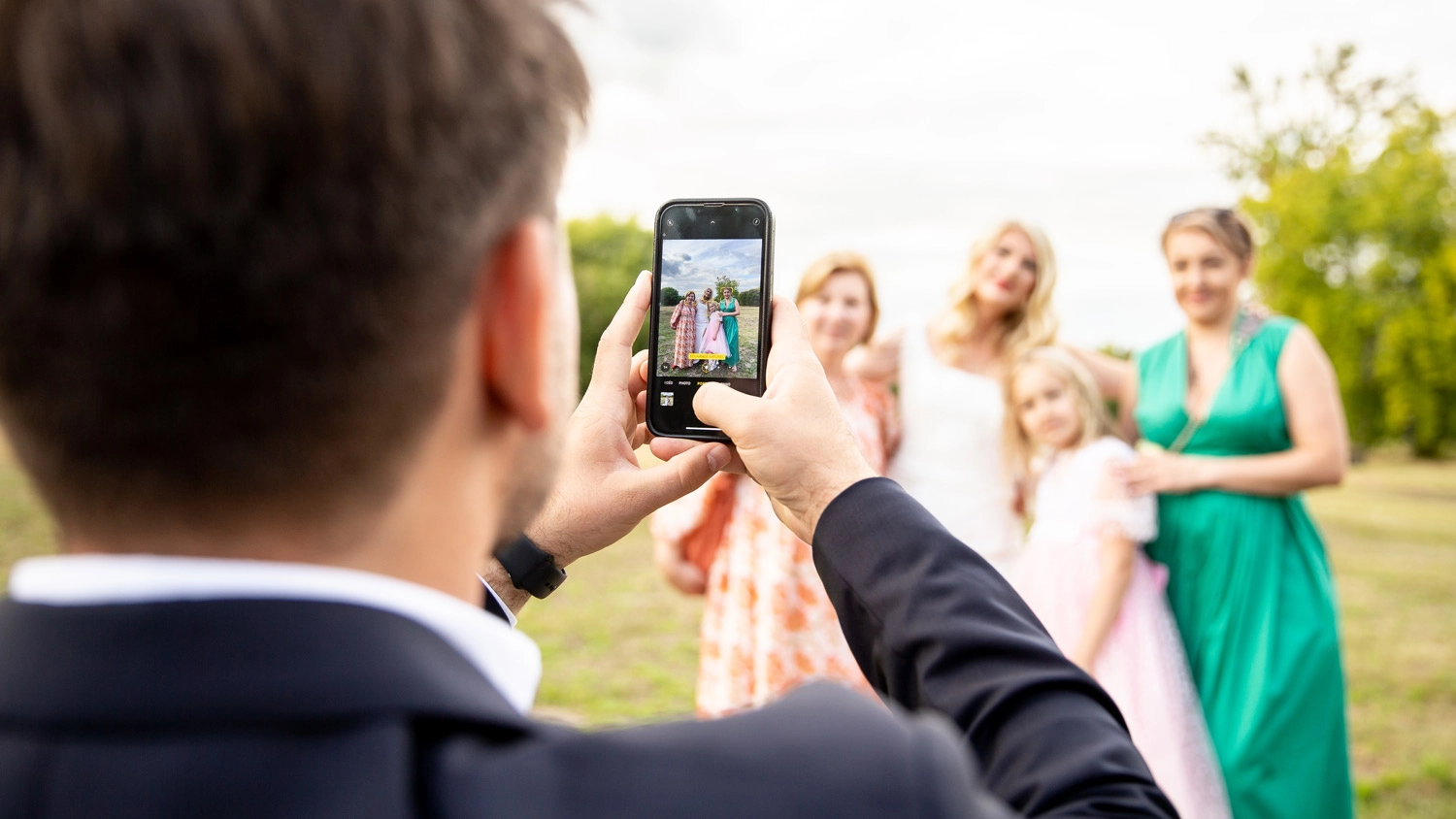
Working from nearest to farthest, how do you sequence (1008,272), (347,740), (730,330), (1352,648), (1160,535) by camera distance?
(347,740) < (730,330) < (1160,535) < (1008,272) < (1352,648)

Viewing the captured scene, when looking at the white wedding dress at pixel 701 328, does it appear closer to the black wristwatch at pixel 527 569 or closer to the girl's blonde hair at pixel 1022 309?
the black wristwatch at pixel 527 569

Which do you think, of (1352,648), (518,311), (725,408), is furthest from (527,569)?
(1352,648)

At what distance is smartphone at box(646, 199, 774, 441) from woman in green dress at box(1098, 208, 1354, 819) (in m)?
2.55

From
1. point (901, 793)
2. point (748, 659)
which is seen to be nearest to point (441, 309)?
point (901, 793)

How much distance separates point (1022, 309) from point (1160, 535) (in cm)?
119

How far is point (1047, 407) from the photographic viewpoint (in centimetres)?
412

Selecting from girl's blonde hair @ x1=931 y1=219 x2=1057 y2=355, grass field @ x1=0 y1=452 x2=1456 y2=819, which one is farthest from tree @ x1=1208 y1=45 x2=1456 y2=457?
girl's blonde hair @ x1=931 y1=219 x2=1057 y2=355

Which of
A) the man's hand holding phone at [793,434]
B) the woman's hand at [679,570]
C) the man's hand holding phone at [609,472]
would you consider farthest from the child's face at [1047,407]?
the man's hand holding phone at [793,434]

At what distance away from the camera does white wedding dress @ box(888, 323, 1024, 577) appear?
4.33 metres

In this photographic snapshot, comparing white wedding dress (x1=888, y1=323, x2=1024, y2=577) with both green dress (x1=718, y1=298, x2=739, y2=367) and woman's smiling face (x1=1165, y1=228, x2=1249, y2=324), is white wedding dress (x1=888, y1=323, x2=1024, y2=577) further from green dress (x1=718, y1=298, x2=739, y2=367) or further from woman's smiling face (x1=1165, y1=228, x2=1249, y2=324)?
green dress (x1=718, y1=298, x2=739, y2=367)

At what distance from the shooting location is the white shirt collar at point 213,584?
25.9 inches

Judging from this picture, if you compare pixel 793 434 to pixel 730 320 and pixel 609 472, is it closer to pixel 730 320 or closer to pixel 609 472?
pixel 609 472

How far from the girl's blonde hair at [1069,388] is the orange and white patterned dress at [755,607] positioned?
0.63 m

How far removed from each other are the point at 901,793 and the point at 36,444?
636 millimetres
